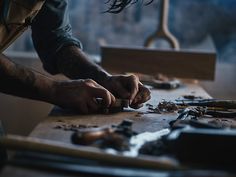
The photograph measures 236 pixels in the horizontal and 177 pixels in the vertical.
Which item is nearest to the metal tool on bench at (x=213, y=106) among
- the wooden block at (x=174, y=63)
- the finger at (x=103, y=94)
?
the finger at (x=103, y=94)

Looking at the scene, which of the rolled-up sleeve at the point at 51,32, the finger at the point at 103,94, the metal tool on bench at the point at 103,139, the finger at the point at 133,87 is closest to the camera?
the metal tool on bench at the point at 103,139

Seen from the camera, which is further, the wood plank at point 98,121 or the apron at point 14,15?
the apron at point 14,15

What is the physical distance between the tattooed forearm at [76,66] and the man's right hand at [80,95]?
223 millimetres

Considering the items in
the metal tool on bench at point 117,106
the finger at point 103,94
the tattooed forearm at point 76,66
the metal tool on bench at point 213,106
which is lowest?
the metal tool on bench at point 213,106

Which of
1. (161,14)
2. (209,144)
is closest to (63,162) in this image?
(209,144)

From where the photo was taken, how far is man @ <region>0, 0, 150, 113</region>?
1.43 m

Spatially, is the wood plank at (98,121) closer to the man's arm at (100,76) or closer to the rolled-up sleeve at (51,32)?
the man's arm at (100,76)

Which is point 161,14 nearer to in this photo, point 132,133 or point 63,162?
point 132,133

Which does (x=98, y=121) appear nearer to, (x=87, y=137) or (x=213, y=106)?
(x=87, y=137)

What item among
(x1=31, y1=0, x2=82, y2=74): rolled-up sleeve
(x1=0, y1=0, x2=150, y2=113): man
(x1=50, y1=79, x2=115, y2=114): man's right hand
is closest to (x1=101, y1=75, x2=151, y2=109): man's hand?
(x1=0, y1=0, x2=150, y2=113): man

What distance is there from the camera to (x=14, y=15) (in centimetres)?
163

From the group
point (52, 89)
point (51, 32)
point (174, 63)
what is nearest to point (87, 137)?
point (52, 89)

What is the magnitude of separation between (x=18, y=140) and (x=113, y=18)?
242cm

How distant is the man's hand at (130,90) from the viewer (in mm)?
1543
